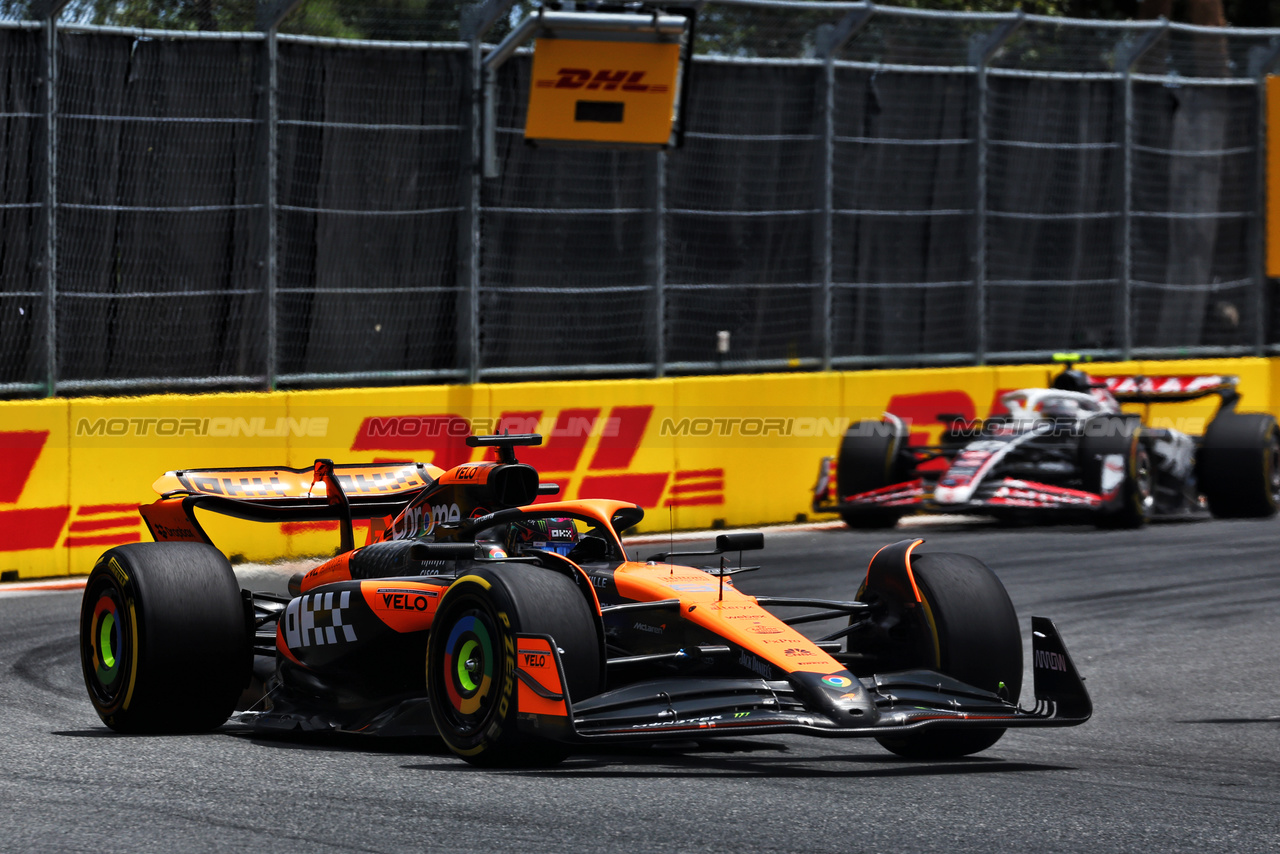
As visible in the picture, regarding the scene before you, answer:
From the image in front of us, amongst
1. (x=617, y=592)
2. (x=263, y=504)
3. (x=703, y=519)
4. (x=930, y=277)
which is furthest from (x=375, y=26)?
(x=617, y=592)

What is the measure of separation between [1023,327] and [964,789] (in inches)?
467

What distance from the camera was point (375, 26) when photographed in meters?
13.4

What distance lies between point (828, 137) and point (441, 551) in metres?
9.48

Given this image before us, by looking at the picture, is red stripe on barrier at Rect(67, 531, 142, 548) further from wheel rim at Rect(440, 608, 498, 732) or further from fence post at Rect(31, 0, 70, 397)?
wheel rim at Rect(440, 608, 498, 732)

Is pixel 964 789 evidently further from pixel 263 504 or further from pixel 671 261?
A: pixel 671 261

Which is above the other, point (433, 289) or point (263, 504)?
point (433, 289)

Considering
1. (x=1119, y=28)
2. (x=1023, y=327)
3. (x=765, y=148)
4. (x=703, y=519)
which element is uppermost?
(x=1119, y=28)

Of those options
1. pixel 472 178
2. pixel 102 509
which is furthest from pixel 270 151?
pixel 102 509

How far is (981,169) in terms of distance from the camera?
1592cm

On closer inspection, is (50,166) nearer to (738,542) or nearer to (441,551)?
(441,551)

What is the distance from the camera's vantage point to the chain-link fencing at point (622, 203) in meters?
12.0

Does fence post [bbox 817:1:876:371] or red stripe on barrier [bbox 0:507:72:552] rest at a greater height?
fence post [bbox 817:1:876:371]

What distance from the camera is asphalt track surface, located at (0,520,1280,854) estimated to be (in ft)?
14.8

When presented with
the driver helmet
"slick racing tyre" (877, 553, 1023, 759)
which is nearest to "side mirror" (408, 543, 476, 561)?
the driver helmet
